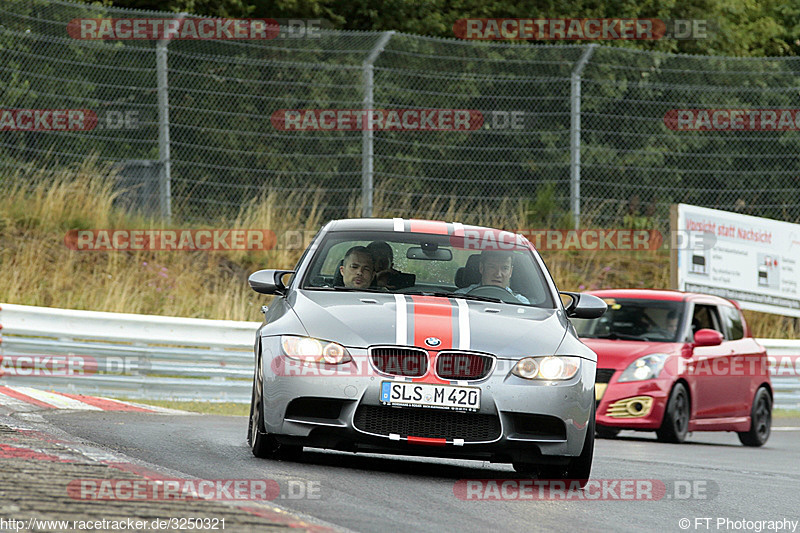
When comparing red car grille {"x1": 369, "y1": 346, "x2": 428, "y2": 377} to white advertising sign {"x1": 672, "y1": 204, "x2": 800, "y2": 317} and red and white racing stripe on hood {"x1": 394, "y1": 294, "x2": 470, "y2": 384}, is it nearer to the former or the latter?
red and white racing stripe on hood {"x1": 394, "y1": 294, "x2": 470, "y2": 384}

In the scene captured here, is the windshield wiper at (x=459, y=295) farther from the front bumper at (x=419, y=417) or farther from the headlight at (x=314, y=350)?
the headlight at (x=314, y=350)

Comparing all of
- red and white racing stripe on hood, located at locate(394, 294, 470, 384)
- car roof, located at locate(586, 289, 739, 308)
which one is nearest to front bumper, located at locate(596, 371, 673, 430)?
car roof, located at locate(586, 289, 739, 308)

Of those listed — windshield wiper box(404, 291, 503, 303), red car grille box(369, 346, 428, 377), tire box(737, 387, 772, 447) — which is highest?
windshield wiper box(404, 291, 503, 303)

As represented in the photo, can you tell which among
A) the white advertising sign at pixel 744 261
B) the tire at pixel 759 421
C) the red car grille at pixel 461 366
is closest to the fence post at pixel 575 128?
the white advertising sign at pixel 744 261

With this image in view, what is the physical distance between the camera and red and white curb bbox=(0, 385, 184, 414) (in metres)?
11.2

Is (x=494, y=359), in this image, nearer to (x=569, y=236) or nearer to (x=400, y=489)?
(x=400, y=489)

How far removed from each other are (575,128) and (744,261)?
3.45 meters

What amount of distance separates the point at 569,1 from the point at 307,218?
33.6 ft

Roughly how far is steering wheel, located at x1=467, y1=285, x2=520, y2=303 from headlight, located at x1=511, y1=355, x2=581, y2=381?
3.16 feet

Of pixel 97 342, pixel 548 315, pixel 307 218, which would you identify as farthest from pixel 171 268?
pixel 548 315

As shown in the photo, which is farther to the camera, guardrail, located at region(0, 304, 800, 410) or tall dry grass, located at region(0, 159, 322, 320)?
tall dry grass, located at region(0, 159, 322, 320)

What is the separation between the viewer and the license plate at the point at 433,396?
7.59 m

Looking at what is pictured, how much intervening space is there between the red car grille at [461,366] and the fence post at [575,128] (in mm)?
12702

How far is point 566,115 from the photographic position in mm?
20281
